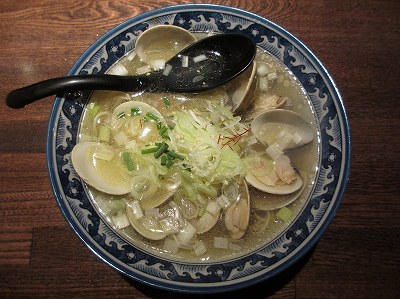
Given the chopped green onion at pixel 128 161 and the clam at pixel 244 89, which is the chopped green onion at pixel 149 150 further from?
the clam at pixel 244 89

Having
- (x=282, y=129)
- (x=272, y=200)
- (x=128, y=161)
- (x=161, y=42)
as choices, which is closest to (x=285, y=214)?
(x=272, y=200)

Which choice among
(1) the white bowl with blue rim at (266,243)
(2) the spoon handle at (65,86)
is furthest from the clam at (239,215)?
(2) the spoon handle at (65,86)

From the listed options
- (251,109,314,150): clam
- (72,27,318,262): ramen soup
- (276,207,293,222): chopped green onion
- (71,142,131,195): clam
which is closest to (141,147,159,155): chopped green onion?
(72,27,318,262): ramen soup

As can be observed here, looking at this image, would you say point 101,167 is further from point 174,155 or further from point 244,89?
point 244,89

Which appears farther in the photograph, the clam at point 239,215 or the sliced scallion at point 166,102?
the sliced scallion at point 166,102

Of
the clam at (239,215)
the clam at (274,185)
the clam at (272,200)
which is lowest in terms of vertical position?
the clam at (239,215)

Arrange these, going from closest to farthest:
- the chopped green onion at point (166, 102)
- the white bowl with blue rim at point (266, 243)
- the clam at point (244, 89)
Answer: the white bowl with blue rim at point (266, 243) < the clam at point (244, 89) < the chopped green onion at point (166, 102)

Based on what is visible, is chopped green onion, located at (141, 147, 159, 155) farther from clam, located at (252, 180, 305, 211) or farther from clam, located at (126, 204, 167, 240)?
clam, located at (252, 180, 305, 211)
